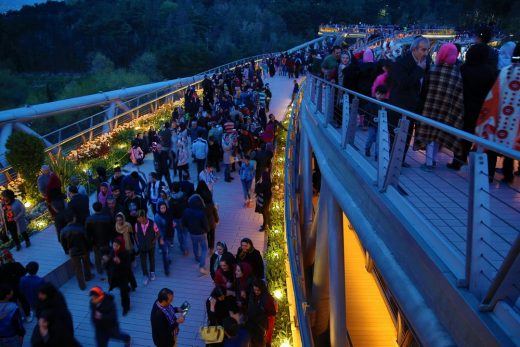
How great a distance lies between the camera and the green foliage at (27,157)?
11008 mm

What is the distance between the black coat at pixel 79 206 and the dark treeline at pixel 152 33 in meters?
53.6

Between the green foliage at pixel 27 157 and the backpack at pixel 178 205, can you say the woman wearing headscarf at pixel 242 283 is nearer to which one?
the backpack at pixel 178 205

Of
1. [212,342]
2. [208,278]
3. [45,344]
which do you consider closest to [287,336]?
[212,342]

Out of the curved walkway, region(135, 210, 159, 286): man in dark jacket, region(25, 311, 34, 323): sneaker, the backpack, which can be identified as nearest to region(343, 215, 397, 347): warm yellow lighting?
the curved walkway

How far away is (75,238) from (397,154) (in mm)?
5499

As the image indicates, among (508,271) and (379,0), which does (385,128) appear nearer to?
(508,271)

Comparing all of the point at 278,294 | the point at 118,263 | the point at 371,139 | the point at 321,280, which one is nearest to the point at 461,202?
the point at 371,139

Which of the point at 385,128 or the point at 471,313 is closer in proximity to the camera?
the point at 471,313

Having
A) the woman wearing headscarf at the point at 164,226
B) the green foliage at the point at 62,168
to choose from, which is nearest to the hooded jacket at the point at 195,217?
the woman wearing headscarf at the point at 164,226

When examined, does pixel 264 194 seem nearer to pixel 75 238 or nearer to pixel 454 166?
pixel 75 238

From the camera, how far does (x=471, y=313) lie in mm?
2367

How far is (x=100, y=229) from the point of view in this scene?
7004mm

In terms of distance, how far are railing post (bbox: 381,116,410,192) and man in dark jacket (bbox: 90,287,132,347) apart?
11.8 ft

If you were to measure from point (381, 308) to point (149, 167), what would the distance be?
28.1ft
